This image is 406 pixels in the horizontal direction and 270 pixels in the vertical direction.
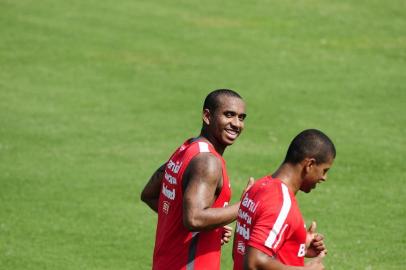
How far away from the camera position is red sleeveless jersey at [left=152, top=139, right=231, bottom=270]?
26.4 ft

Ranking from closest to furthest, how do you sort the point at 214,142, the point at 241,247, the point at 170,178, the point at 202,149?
the point at 241,247 → the point at 202,149 → the point at 170,178 → the point at 214,142

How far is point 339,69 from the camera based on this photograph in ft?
80.7

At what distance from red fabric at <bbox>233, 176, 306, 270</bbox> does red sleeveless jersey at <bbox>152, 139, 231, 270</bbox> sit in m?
0.68

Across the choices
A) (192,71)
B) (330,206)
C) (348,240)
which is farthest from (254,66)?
(348,240)

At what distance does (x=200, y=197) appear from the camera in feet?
25.4

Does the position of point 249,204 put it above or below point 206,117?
below

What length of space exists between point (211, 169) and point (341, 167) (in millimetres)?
9926

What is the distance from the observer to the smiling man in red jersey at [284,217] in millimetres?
7117

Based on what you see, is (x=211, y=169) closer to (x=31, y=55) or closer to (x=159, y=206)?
(x=159, y=206)

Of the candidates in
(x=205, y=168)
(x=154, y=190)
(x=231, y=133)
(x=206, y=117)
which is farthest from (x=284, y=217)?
(x=154, y=190)

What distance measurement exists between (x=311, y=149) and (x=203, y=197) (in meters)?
1.04

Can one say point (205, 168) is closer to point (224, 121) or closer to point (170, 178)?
point (170, 178)

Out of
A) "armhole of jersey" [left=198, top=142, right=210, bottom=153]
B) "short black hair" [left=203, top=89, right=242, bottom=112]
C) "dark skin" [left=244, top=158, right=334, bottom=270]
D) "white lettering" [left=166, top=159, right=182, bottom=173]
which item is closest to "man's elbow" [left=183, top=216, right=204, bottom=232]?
"white lettering" [left=166, top=159, right=182, bottom=173]

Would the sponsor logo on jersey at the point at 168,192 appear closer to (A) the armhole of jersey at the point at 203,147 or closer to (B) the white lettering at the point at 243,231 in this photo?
(A) the armhole of jersey at the point at 203,147
